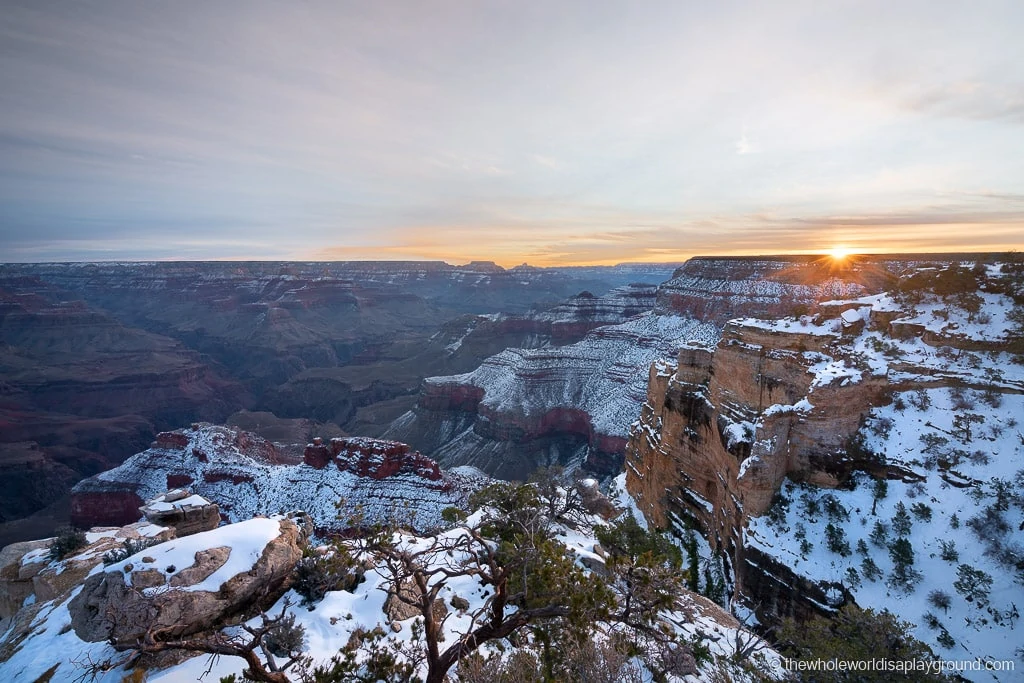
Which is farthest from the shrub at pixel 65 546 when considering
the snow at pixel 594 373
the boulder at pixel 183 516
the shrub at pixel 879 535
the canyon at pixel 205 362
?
the snow at pixel 594 373

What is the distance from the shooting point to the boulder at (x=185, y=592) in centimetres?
835

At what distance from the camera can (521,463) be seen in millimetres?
58750

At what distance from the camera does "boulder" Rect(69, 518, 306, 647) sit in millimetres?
8352

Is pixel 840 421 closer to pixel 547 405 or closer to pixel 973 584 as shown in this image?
pixel 973 584

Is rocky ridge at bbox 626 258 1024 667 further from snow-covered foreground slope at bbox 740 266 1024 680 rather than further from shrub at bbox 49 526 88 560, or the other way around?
shrub at bbox 49 526 88 560

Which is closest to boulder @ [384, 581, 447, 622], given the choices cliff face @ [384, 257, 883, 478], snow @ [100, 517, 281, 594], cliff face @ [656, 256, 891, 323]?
snow @ [100, 517, 281, 594]

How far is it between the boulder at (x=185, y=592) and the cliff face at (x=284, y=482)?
1708cm

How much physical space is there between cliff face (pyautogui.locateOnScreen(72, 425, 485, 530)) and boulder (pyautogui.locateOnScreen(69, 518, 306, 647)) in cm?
1708

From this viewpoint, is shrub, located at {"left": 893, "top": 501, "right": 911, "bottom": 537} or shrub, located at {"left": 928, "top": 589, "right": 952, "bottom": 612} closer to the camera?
shrub, located at {"left": 928, "top": 589, "right": 952, "bottom": 612}

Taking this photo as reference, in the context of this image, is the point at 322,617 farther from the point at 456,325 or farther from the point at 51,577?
the point at 456,325

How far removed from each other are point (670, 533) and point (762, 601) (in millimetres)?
7611

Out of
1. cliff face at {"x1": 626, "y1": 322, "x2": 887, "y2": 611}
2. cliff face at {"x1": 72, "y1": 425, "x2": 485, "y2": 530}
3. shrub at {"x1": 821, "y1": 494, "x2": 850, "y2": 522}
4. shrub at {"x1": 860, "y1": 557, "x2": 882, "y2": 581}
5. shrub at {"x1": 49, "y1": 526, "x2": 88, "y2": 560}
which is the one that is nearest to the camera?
shrub at {"x1": 860, "y1": 557, "x2": 882, "y2": 581}

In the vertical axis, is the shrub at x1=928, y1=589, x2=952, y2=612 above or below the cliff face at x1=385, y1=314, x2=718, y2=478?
above

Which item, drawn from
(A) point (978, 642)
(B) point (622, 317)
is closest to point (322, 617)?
(A) point (978, 642)
